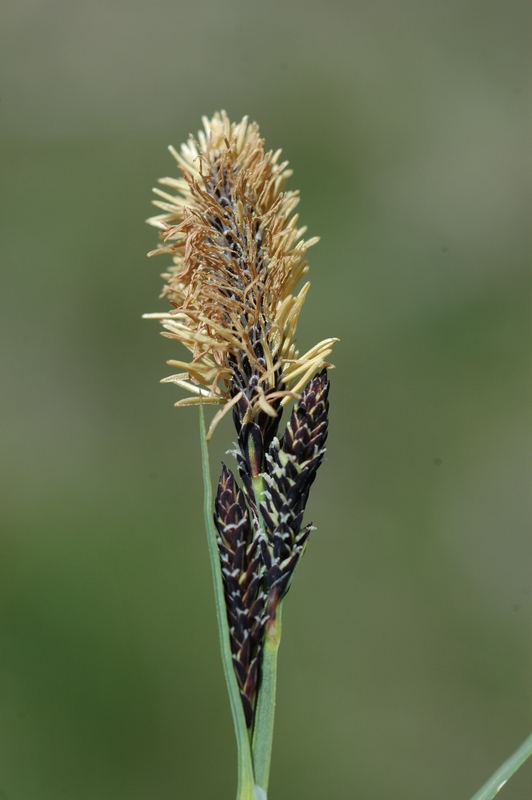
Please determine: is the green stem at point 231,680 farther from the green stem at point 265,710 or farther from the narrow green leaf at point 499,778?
the narrow green leaf at point 499,778

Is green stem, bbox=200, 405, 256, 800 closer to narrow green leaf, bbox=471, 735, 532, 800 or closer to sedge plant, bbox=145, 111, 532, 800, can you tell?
sedge plant, bbox=145, 111, 532, 800

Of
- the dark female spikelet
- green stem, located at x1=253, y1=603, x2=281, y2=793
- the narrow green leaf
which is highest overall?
the dark female spikelet

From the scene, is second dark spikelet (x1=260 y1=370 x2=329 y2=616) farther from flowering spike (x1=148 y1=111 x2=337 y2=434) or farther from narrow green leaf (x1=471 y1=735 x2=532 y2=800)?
narrow green leaf (x1=471 y1=735 x2=532 y2=800)

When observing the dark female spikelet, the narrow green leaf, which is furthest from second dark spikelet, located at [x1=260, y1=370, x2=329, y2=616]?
the narrow green leaf

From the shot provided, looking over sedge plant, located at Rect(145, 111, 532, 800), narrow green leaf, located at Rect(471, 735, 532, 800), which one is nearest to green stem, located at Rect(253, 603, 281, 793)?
sedge plant, located at Rect(145, 111, 532, 800)

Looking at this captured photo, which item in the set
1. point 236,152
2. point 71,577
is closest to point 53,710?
point 71,577

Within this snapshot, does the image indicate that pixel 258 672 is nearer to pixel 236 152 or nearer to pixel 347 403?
pixel 236 152

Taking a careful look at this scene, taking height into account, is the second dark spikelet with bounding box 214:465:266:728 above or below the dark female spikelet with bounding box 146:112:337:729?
below

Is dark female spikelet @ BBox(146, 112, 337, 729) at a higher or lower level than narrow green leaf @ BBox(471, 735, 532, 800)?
higher
